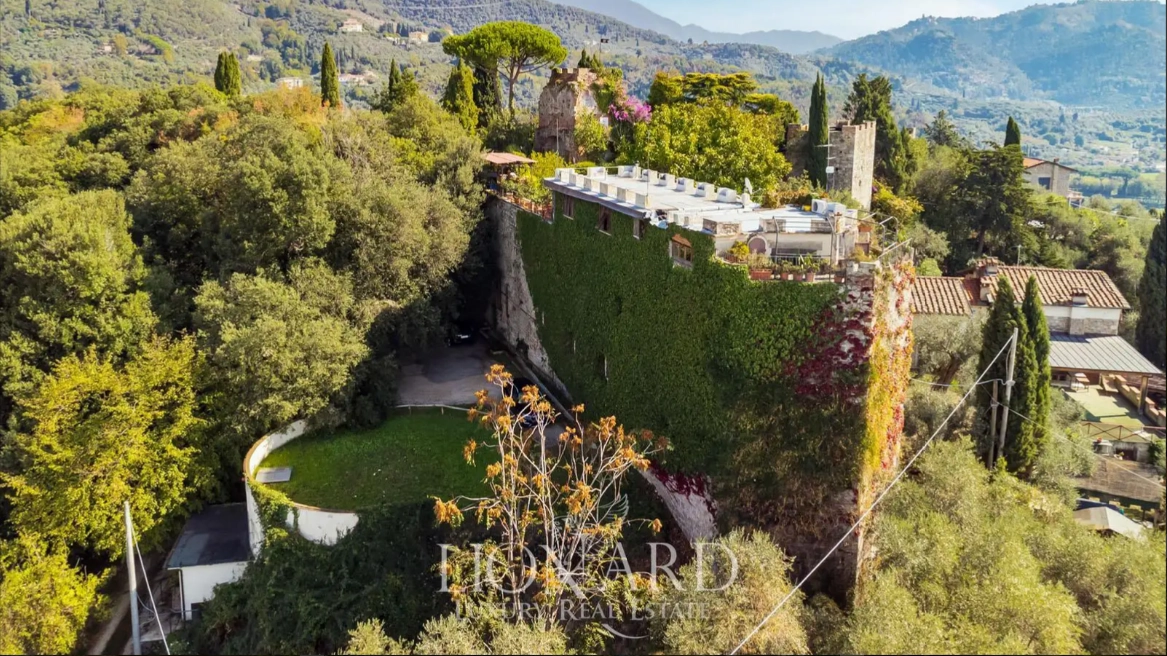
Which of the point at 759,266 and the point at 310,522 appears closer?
the point at 759,266

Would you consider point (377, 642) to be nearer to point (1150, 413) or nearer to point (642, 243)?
point (642, 243)

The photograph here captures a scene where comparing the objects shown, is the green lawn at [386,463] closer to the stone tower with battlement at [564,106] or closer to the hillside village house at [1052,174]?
the stone tower with battlement at [564,106]

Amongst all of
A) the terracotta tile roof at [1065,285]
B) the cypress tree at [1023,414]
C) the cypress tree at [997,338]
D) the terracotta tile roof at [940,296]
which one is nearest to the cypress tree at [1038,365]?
the cypress tree at [1023,414]

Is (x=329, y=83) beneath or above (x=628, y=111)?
above

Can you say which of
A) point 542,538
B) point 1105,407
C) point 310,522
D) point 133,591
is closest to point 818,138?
point 1105,407

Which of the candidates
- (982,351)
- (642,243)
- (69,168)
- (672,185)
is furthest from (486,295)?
(69,168)

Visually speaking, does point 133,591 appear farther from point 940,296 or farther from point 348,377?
point 940,296

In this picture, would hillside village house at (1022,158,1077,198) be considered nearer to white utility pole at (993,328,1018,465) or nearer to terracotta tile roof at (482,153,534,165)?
terracotta tile roof at (482,153,534,165)

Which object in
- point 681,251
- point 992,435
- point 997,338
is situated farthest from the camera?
point 997,338
